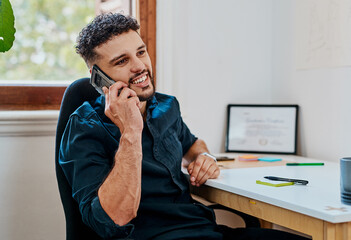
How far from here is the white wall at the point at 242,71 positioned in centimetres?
206

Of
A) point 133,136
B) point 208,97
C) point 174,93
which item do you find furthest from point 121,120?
point 208,97

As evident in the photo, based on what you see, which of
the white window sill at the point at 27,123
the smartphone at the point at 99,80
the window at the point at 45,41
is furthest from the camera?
the window at the point at 45,41

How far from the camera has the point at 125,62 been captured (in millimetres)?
1530

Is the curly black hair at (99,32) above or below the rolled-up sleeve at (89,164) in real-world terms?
above

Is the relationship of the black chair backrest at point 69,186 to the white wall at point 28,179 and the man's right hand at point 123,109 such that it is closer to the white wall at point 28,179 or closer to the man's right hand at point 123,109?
the man's right hand at point 123,109

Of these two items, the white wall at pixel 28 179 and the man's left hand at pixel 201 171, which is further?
the white wall at pixel 28 179

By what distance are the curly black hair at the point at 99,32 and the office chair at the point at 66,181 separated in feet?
0.34

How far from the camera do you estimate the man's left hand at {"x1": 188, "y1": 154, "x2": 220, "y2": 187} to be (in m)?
1.58

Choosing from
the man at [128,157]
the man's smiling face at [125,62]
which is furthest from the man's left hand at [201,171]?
the man's smiling face at [125,62]

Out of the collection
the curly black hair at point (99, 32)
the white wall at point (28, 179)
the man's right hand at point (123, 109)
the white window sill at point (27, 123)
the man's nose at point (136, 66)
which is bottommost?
the white wall at point (28, 179)

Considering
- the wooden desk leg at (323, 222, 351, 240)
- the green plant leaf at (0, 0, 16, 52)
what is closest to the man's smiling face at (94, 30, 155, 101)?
the green plant leaf at (0, 0, 16, 52)

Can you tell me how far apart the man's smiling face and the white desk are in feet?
1.32

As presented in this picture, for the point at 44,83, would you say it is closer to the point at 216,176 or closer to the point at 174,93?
the point at 174,93

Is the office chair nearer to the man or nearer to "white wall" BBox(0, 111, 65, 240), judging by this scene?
the man
